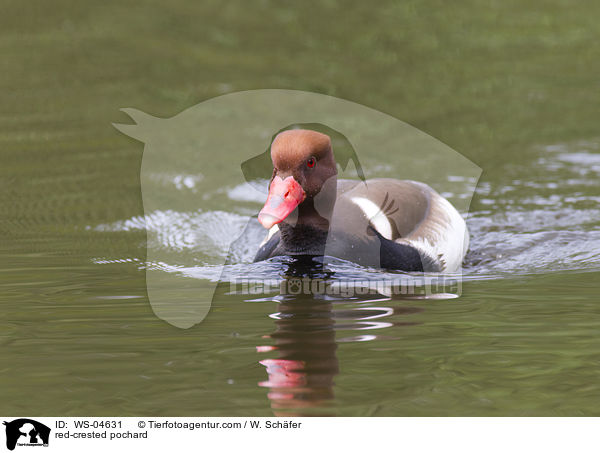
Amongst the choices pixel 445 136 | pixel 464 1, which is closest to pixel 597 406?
pixel 445 136

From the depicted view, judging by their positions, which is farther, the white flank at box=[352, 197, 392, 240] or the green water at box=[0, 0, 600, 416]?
the white flank at box=[352, 197, 392, 240]

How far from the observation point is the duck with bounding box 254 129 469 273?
5.91m

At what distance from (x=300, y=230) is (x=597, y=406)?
289cm

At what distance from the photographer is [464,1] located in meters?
14.4

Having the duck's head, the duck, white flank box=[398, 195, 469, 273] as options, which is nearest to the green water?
white flank box=[398, 195, 469, 273]

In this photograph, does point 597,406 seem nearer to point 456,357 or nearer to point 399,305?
point 456,357

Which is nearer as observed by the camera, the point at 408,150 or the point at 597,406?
the point at 597,406

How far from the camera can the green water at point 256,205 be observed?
13.3ft

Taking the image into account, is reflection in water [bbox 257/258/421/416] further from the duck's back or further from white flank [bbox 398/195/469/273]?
white flank [bbox 398/195/469/273]
